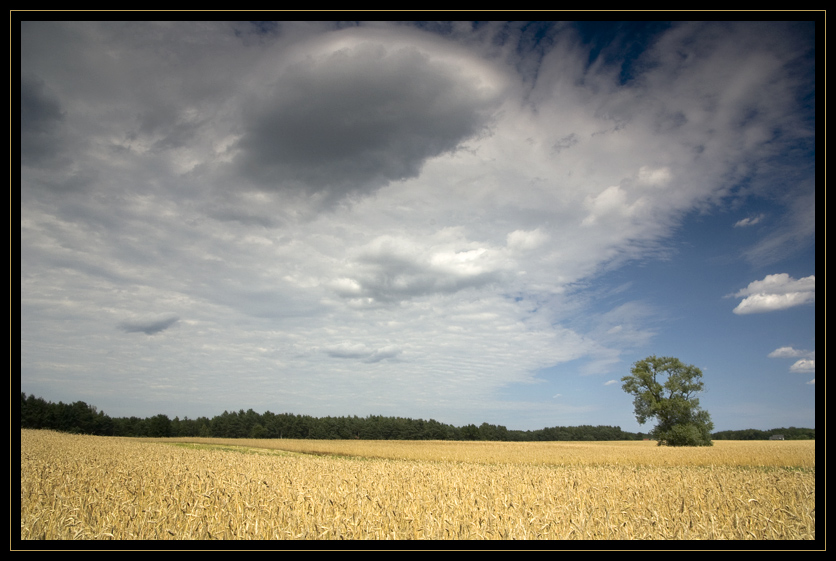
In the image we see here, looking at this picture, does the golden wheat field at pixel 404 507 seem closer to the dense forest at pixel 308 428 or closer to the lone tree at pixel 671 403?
the lone tree at pixel 671 403

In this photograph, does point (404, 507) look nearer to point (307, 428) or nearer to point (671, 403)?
point (671, 403)

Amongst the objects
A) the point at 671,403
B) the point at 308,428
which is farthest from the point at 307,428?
the point at 671,403

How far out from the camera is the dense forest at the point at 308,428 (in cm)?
8744

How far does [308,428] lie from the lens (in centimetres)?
9944

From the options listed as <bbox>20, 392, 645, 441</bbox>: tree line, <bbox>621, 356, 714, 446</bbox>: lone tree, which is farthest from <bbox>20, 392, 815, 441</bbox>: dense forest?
<bbox>621, 356, 714, 446</bbox>: lone tree

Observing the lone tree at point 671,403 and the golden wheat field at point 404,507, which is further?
the lone tree at point 671,403

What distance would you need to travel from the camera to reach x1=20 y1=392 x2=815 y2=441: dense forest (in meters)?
87.4

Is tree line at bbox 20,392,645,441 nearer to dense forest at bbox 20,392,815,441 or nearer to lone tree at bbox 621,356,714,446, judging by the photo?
dense forest at bbox 20,392,815,441

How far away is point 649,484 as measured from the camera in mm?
12477

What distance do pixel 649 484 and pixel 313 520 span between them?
1035 centimetres

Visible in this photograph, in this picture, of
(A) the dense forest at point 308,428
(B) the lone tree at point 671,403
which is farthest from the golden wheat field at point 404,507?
(A) the dense forest at point 308,428
